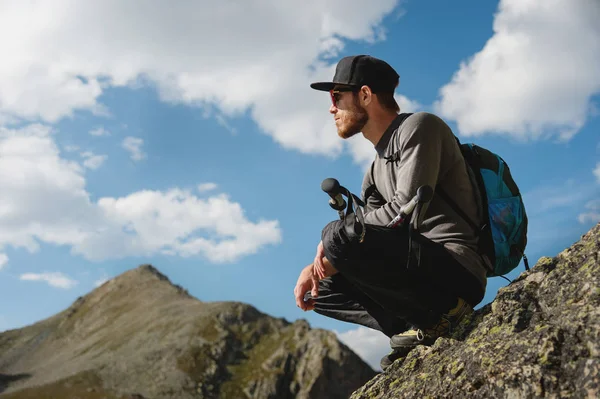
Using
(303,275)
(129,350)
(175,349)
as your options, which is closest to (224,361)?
(175,349)

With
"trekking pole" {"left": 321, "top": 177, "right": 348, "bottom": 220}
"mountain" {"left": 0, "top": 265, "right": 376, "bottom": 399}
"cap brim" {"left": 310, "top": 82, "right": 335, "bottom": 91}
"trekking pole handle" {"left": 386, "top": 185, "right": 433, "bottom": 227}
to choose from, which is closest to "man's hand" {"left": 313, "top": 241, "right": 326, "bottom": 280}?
"trekking pole" {"left": 321, "top": 177, "right": 348, "bottom": 220}

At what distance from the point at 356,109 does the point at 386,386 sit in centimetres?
328

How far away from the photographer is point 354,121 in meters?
6.61

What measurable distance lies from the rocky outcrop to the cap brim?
3111 mm

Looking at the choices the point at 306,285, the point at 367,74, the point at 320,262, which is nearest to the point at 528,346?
the point at 320,262

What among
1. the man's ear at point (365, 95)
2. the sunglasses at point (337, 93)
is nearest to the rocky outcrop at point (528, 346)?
the man's ear at point (365, 95)

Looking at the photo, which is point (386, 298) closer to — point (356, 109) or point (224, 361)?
point (356, 109)

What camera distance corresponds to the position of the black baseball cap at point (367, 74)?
6438 millimetres

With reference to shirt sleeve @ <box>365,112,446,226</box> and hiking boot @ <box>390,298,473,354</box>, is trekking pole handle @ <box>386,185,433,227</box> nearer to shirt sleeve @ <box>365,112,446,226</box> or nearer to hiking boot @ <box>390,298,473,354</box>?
shirt sleeve @ <box>365,112,446,226</box>

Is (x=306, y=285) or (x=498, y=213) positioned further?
(x=306, y=285)

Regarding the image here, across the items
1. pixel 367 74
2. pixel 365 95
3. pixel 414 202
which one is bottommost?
pixel 414 202

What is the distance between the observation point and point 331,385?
6950 centimetres

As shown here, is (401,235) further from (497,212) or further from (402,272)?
(497,212)

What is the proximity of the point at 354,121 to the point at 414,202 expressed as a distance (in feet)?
5.14
